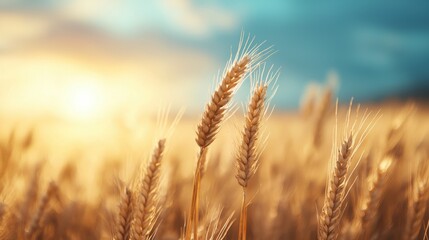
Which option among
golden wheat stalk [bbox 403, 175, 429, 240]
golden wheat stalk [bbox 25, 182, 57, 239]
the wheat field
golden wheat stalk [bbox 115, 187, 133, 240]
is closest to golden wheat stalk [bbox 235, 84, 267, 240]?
the wheat field

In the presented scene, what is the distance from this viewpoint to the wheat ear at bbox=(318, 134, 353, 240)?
1.73 meters

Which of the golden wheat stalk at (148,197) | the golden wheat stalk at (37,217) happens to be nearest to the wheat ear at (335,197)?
the golden wheat stalk at (148,197)

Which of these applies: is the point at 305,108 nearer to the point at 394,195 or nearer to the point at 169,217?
the point at 394,195

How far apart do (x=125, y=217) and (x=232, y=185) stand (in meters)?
2.47

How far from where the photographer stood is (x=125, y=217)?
1.72 m

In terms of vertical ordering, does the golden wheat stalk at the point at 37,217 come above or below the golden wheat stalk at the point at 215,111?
below

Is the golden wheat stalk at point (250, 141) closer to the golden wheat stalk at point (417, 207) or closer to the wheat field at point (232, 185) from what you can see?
the wheat field at point (232, 185)

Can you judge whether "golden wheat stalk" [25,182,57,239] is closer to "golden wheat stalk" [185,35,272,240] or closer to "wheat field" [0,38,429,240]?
"wheat field" [0,38,429,240]

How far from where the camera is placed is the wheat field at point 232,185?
1770 millimetres

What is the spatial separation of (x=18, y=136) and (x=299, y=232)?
2.14 meters

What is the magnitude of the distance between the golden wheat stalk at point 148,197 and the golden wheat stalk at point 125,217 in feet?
0.10

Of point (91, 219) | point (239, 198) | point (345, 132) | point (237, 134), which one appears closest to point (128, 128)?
point (91, 219)

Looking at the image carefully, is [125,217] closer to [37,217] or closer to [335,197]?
[335,197]

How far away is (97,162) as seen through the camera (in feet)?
15.8
